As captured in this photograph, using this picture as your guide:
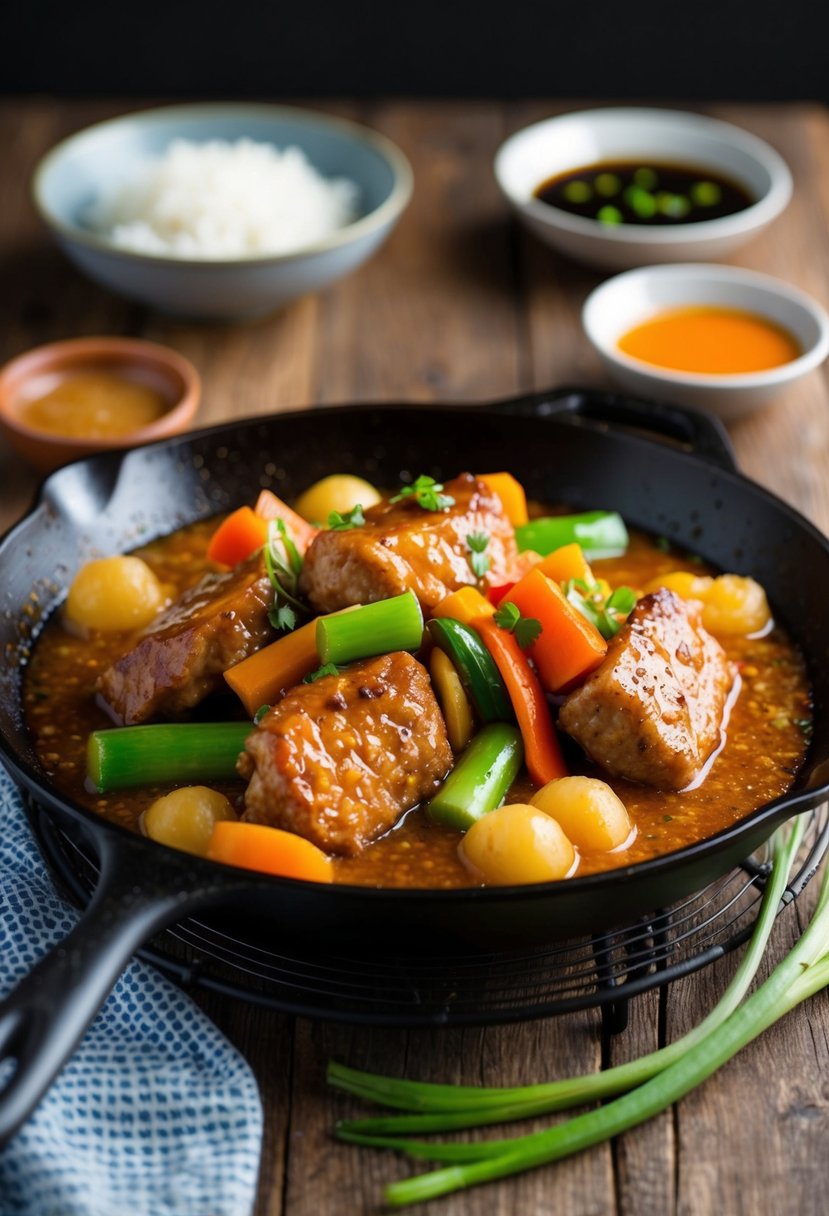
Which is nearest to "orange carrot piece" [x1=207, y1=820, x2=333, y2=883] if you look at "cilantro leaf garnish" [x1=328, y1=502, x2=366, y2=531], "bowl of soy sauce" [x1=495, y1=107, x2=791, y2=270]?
"cilantro leaf garnish" [x1=328, y1=502, x2=366, y2=531]

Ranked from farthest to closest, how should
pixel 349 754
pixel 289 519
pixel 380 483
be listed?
1. pixel 380 483
2. pixel 289 519
3. pixel 349 754

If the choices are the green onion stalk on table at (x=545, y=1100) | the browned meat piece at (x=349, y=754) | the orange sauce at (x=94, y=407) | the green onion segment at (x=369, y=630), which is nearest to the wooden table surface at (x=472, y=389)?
the green onion stalk on table at (x=545, y=1100)

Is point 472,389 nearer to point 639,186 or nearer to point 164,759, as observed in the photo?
point 639,186

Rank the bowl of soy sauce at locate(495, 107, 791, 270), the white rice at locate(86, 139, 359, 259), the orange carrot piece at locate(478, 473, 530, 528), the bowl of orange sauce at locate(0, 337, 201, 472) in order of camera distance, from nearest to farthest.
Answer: the orange carrot piece at locate(478, 473, 530, 528) < the bowl of orange sauce at locate(0, 337, 201, 472) < the white rice at locate(86, 139, 359, 259) < the bowl of soy sauce at locate(495, 107, 791, 270)

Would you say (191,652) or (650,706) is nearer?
(650,706)

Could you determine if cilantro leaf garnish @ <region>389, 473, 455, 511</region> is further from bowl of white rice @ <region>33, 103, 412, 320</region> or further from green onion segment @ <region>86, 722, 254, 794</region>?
bowl of white rice @ <region>33, 103, 412, 320</region>

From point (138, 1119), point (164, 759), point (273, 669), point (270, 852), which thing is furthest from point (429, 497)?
point (138, 1119)

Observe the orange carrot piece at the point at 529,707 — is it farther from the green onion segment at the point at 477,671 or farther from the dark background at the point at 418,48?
the dark background at the point at 418,48
